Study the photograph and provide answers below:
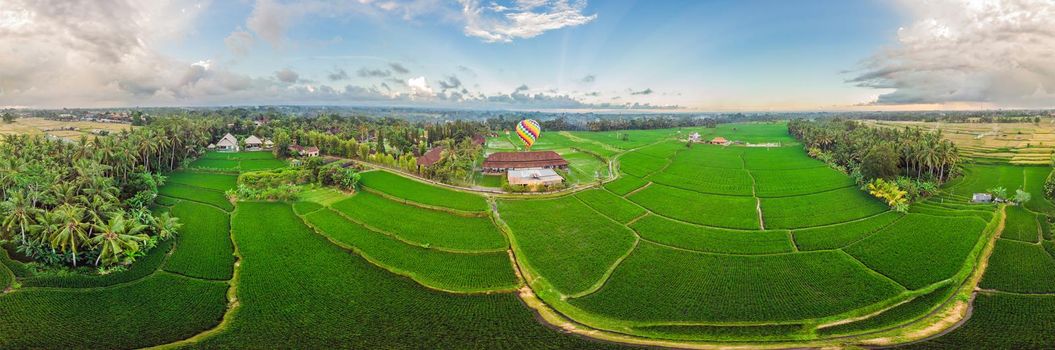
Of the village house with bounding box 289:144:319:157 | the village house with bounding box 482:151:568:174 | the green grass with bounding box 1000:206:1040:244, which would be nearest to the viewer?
the green grass with bounding box 1000:206:1040:244

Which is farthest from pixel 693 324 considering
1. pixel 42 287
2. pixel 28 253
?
pixel 28 253

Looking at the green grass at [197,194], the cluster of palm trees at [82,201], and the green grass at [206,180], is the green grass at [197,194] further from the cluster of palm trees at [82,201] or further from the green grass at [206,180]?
the cluster of palm trees at [82,201]

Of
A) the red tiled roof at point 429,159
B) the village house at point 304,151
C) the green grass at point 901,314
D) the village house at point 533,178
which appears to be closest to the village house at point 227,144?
the village house at point 304,151

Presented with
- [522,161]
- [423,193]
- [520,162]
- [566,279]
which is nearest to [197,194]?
[423,193]

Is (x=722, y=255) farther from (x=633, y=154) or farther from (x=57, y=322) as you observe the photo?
(x=633, y=154)

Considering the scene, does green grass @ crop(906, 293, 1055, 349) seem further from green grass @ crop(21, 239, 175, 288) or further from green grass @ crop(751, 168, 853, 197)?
green grass @ crop(21, 239, 175, 288)

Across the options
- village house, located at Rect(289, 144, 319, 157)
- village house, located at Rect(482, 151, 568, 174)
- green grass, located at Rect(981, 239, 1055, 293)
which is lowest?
green grass, located at Rect(981, 239, 1055, 293)

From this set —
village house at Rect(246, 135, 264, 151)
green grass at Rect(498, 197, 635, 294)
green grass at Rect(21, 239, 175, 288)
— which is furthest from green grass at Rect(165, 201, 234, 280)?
village house at Rect(246, 135, 264, 151)
